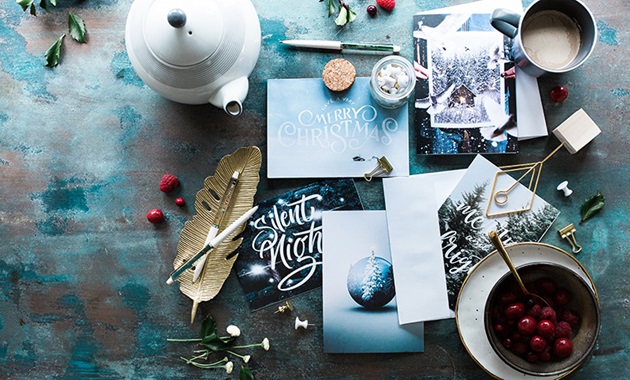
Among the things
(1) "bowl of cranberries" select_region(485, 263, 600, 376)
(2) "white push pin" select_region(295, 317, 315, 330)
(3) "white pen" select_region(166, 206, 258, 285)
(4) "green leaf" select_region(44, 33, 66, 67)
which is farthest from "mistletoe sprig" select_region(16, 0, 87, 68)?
(1) "bowl of cranberries" select_region(485, 263, 600, 376)

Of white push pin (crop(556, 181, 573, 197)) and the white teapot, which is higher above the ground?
the white teapot

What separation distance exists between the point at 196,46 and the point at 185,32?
0.03m

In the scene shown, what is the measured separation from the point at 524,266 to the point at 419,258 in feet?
0.62

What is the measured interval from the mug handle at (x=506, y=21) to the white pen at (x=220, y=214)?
0.56 meters

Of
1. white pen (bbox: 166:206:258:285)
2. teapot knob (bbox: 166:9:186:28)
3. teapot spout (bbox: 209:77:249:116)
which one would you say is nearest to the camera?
teapot knob (bbox: 166:9:186:28)

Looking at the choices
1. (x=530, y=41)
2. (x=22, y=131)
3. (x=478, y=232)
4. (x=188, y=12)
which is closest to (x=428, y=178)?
(x=478, y=232)

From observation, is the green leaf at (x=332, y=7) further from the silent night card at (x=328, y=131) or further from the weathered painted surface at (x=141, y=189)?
the silent night card at (x=328, y=131)

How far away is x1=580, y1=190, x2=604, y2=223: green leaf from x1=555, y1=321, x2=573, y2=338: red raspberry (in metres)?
0.23

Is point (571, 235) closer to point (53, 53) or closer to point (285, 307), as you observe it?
point (285, 307)

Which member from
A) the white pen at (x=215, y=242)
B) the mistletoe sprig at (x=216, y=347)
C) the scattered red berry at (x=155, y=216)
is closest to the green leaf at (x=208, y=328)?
the mistletoe sprig at (x=216, y=347)

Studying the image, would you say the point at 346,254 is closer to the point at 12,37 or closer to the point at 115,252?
the point at 115,252

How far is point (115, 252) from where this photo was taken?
1119 mm

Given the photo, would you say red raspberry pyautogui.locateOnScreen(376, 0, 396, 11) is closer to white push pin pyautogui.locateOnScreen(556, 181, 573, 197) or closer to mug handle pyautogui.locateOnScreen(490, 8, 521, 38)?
mug handle pyautogui.locateOnScreen(490, 8, 521, 38)

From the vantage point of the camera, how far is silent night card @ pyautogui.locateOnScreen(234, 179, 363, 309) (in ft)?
3.60
